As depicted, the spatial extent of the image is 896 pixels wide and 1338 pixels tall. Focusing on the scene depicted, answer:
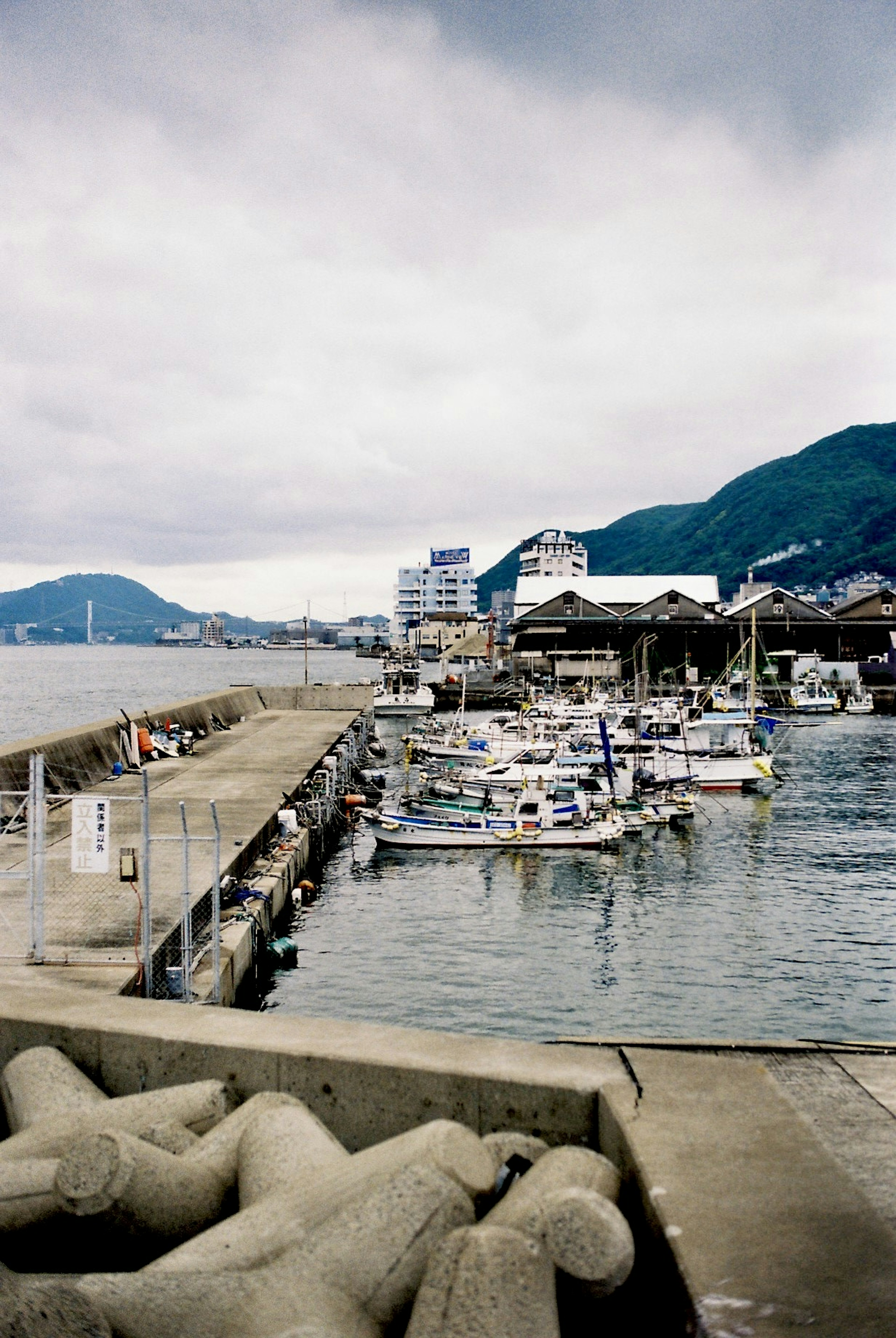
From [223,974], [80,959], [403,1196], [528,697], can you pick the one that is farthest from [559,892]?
[528,697]

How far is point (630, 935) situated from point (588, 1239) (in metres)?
19.5

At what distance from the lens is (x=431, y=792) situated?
3712cm

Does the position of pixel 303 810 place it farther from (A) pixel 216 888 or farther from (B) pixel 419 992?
(A) pixel 216 888

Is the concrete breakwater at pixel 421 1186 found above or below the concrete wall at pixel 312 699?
above

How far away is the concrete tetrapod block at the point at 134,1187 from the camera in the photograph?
421 cm

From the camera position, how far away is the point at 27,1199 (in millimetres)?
4422

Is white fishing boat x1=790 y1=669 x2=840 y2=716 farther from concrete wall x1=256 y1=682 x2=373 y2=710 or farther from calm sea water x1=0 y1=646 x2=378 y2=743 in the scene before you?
calm sea water x1=0 y1=646 x2=378 y2=743

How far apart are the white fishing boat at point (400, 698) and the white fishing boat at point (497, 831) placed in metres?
45.2

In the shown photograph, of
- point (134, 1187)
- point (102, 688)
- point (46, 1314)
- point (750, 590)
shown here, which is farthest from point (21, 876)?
point (750, 590)

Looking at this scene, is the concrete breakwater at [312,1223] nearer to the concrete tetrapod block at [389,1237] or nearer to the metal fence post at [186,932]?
the concrete tetrapod block at [389,1237]

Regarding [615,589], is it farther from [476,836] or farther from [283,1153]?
[283,1153]

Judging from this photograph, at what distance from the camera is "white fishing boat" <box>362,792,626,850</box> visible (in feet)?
101

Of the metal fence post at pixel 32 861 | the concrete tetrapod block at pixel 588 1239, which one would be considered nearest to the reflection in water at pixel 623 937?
the metal fence post at pixel 32 861

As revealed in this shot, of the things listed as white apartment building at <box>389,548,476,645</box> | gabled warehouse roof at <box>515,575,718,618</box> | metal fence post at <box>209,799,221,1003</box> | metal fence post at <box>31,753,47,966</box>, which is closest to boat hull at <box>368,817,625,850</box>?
metal fence post at <box>209,799,221,1003</box>
